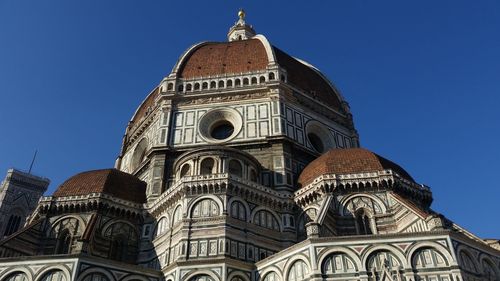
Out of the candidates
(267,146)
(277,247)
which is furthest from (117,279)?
(267,146)

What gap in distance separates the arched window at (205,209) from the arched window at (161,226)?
217cm

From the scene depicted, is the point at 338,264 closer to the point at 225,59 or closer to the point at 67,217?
the point at 67,217

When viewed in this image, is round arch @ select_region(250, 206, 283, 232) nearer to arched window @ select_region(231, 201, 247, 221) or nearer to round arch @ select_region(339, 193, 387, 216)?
arched window @ select_region(231, 201, 247, 221)

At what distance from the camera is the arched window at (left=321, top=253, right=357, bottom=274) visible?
1739 centimetres

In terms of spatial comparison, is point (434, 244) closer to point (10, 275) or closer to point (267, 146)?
point (267, 146)

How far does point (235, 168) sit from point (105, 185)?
7.26 meters

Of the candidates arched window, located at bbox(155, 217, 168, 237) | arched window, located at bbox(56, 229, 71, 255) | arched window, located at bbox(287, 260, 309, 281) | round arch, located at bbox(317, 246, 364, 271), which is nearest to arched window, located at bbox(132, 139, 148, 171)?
arched window, located at bbox(56, 229, 71, 255)

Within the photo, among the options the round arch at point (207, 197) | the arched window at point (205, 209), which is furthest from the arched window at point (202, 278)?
the round arch at point (207, 197)

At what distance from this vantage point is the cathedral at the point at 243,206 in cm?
1798

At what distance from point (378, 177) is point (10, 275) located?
1744 centimetres

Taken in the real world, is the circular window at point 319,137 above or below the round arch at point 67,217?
above

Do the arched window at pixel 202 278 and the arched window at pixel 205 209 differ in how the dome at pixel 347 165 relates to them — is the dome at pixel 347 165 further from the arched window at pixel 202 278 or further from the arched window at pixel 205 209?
the arched window at pixel 202 278

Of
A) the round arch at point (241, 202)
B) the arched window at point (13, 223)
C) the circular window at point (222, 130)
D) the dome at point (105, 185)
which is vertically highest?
the arched window at point (13, 223)

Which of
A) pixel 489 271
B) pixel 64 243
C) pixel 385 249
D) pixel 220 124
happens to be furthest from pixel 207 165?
pixel 489 271
